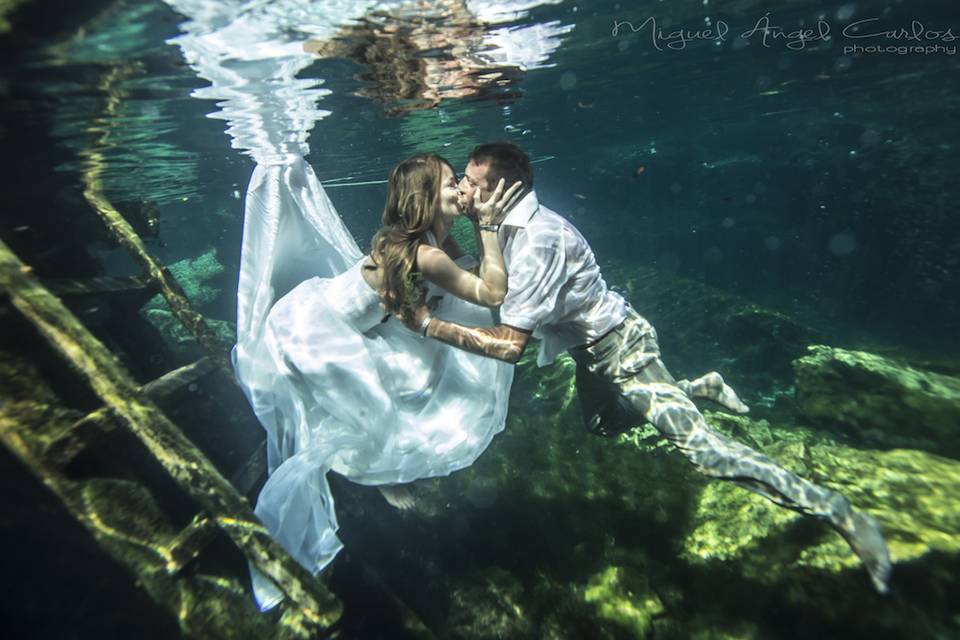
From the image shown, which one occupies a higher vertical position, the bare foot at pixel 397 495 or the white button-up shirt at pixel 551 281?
the white button-up shirt at pixel 551 281

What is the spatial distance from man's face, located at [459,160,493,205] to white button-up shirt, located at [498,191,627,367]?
316mm

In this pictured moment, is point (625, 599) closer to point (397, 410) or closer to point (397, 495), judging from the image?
point (397, 495)

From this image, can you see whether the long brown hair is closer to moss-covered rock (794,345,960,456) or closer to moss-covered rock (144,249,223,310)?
moss-covered rock (794,345,960,456)

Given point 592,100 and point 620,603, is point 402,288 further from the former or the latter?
point 592,100

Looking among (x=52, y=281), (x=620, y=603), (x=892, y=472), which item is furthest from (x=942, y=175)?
(x=52, y=281)

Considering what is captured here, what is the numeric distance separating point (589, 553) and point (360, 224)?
21.5 meters

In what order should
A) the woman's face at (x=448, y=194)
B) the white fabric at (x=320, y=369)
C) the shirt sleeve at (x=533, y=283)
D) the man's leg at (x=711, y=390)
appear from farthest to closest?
1. the man's leg at (x=711, y=390)
2. the white fabric at (x=320, y=369)
3. the woman's face at (x=448, y=194)
4. the shirt sleeve at (x=533, y=283)

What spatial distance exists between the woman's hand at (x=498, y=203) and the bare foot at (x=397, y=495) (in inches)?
128

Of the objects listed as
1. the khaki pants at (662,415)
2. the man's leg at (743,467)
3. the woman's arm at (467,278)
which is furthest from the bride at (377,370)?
the man's leg at (743,467)

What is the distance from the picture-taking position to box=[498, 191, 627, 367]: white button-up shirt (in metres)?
3.52

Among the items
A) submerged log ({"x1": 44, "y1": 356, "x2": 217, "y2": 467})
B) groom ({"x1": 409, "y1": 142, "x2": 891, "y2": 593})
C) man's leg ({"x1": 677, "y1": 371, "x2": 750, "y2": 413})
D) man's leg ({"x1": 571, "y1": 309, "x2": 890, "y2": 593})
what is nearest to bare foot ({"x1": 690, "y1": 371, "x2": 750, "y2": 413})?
man's leg ({"x1": 677, "y1": 371, "x2": 750, "y2": 413})

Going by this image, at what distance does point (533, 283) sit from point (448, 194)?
1.20m

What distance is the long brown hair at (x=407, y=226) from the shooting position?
3.70m

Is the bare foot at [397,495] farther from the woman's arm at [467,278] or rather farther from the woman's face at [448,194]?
the woman's face at [448,194]
